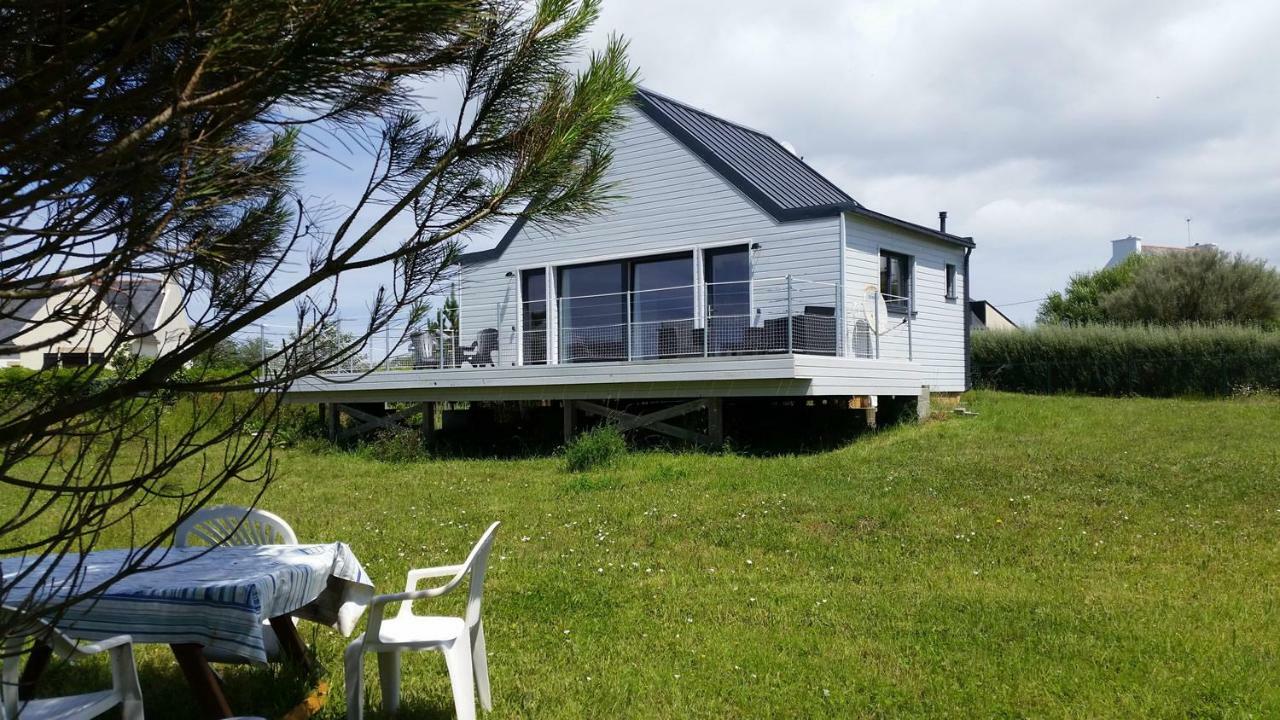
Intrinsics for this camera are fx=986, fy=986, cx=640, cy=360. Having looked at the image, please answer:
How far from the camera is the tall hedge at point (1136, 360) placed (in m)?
21.1

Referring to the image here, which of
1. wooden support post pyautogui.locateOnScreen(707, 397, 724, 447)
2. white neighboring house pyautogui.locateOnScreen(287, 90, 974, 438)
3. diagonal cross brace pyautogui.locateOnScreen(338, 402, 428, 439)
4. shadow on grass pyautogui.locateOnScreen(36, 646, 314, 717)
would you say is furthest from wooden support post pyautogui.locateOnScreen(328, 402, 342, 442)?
shadow on grass pyautogui.locateOnScreen(36, 646, 314, 717)

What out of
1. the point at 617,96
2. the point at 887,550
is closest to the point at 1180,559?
the point at 887,550

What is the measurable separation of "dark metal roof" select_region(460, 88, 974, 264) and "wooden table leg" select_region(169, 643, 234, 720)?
12.0 meters

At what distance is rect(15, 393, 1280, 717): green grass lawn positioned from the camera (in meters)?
4.91

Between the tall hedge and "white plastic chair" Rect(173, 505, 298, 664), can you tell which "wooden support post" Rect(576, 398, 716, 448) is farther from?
the tall hedge

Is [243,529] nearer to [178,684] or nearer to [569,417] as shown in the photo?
[178,684]

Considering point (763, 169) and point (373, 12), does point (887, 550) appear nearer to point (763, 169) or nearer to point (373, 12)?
point (373, 12)

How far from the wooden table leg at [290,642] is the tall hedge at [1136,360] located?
21.3 metres

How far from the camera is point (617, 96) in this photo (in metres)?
3.70

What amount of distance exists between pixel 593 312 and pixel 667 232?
6.55 ft

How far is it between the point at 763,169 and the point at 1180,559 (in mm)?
11409

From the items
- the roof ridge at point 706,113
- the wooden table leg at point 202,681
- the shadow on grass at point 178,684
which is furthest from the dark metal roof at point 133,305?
the roof ridge at point 706,113

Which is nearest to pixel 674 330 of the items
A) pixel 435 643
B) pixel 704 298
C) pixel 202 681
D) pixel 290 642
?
pixel 704 298

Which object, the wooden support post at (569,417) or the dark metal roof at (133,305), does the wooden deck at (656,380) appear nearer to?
the wooden support post at (569,417)
